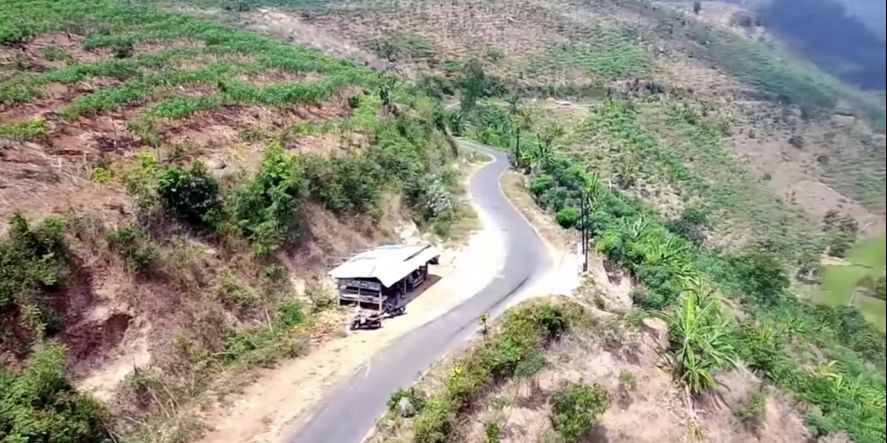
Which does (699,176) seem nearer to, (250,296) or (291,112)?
(291,112)

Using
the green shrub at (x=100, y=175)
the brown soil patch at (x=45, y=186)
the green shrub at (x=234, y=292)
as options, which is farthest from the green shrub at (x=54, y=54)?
the green shrub at (x=234, y=292)

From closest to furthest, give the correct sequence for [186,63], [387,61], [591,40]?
[186,63]
[387,61]
[591,40]

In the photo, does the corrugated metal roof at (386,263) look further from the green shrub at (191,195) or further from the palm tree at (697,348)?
the palm tree at (697,348)

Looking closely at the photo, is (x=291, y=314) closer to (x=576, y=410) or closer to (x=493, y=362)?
(x=493, y=362)

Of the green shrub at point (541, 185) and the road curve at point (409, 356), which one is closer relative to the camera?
the road curve at point (409, 356)

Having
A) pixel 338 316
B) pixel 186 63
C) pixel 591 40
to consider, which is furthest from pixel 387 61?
pixel 338 316

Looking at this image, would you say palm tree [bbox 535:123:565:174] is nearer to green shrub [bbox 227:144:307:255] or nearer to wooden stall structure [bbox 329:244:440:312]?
wooden stall structure [bbox 329:244:440:312]
